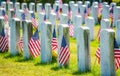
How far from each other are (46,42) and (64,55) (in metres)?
0.98

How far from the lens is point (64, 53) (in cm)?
1347

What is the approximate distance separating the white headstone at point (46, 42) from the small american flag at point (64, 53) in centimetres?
83

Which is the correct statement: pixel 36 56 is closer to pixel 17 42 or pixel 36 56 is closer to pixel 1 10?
pixel 17 42

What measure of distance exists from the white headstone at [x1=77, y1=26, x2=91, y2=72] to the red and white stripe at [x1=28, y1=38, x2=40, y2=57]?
2.15 m

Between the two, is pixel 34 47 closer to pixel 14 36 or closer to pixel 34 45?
pixel 34 45

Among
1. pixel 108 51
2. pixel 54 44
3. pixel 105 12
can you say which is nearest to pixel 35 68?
pixel 54 44

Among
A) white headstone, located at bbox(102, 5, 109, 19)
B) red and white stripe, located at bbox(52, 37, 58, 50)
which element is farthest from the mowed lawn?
white headstone, located at bbox(102, 5, 109, 19)

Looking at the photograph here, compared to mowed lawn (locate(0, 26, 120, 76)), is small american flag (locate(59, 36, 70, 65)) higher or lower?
higher

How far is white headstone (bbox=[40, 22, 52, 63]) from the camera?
1418cm

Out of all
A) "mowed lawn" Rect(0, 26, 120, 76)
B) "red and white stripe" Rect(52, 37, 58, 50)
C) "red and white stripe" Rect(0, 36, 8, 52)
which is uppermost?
"red and white stripe" Rect(52, 37, 58, 50)

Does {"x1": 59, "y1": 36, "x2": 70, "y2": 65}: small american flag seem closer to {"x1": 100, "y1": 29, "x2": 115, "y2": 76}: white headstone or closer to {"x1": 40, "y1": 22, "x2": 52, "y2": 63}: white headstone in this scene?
{"x1": 40, "y1": 22, "x2": 52, "y2": 63}: white headstone

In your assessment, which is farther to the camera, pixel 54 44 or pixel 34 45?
pixel 34 45

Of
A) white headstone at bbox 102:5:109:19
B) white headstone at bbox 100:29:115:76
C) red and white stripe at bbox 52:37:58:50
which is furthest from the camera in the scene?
white headstone at bbox 102:5:109:19

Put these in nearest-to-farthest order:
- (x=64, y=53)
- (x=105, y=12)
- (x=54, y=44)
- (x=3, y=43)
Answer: (x=64, y=53), (x=54, y=44), (x=3, y=43), (x=105, y=12)
